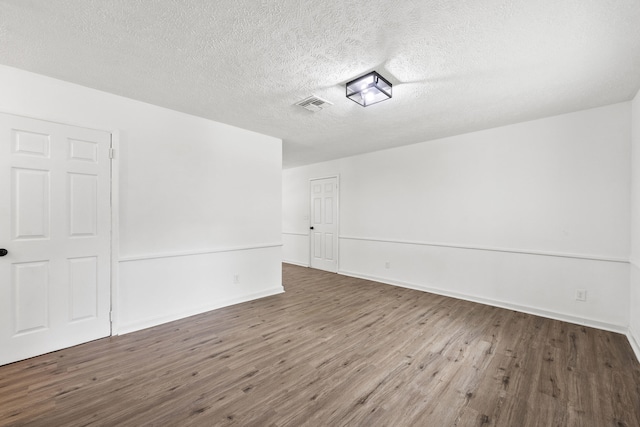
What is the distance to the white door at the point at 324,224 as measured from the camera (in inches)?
236

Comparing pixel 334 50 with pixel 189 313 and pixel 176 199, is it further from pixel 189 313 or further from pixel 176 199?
pixel 189 313

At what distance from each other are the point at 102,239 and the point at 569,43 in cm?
456

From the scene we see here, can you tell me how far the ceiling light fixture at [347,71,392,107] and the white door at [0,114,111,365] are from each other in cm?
269

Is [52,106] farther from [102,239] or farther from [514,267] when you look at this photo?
[514,267]

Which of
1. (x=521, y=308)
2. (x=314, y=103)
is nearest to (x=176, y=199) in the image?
(x=314, y=103)

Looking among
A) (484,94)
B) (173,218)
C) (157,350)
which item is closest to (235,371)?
(157,350)

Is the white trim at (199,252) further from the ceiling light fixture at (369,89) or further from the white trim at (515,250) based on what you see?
the ceiling light fixture at (369,89)

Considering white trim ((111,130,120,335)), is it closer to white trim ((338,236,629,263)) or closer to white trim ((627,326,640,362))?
white trim ((338,236,629,263))

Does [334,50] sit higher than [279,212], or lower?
higher

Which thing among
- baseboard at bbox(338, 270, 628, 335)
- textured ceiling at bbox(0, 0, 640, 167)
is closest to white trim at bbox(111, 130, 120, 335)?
textured ceiling at bbox(0, 0, 640, 167)

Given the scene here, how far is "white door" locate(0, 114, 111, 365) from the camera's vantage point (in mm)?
2289

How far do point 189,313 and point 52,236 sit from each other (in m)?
1.64

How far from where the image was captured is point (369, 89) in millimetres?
2494

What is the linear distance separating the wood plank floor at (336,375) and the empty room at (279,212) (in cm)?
2
